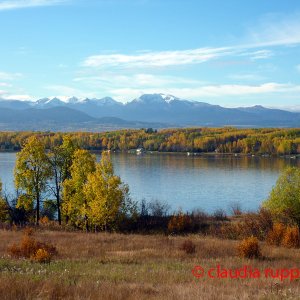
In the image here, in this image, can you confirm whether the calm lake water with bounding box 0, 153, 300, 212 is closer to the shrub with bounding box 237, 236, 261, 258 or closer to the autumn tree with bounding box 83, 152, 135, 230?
the autumn tree with bounding box 83, 152, 135, 230

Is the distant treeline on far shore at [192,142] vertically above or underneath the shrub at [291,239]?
above

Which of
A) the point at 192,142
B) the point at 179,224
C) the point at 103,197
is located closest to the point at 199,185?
the point at 179,224

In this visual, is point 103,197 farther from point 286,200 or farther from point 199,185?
point 199,185

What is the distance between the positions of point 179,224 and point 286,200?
28.1ft

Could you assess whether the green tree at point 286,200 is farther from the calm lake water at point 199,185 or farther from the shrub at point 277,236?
the calm lake water at point 199,185

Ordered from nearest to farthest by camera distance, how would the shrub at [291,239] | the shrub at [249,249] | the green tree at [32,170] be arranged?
the shrub at [249,249]
the shrub at [291,239]
the green tree at [32,170]

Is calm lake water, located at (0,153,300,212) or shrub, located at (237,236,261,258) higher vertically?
shrub, located at (237,236,261,258)

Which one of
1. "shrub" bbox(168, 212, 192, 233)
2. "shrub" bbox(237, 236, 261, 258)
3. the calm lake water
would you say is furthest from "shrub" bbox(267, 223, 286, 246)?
the calm lake water

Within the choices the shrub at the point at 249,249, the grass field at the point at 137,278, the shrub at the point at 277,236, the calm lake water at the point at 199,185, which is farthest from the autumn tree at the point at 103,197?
the shrub at the point at 249,249

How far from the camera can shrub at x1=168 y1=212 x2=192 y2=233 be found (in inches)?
1505

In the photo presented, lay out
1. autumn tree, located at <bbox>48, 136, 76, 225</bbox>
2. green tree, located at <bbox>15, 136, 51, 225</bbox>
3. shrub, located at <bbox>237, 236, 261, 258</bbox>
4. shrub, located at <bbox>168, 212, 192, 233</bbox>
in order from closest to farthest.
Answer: shrub, located at <bbox>237, 236, 261, 258</bbox> < shrub, located at <bbox>168, 212, 192, 233</bbox> < green tree, located at <bbox>15, 136, 51, 225</bbox> < autumn tree, located at <bbox>48, 136, 76, 225</bbox>

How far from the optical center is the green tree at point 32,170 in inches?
1570

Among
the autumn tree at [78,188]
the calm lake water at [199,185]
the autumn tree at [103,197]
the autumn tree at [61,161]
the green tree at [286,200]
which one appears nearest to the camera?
the green tree at [286,200]

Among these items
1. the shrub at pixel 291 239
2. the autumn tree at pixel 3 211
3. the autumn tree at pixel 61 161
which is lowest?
the autumn tree at pixel 3 211
